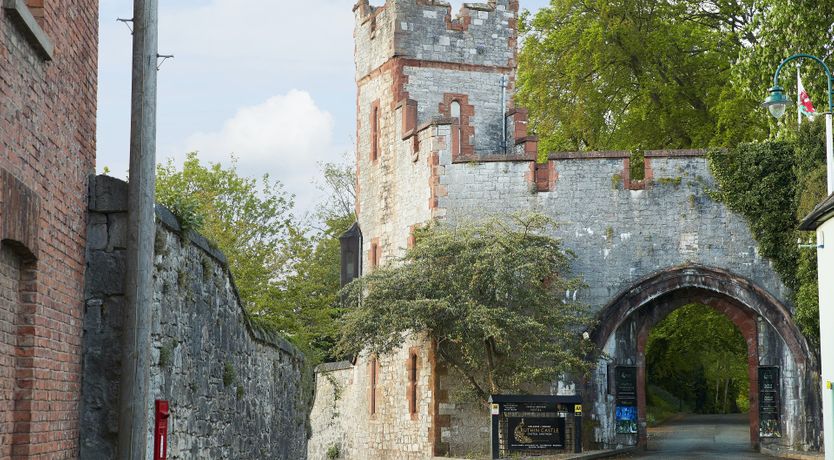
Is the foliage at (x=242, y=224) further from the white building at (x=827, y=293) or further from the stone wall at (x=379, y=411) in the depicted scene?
the white building at (x=827, y=293)

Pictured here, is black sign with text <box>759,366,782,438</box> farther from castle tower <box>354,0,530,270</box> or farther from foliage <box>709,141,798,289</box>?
castle tower <box>354,0,530,270</box>

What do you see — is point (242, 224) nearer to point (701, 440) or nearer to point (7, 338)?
point (701, 440)

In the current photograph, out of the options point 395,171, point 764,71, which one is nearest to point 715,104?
point 764,71

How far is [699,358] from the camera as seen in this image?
49562 millimetres

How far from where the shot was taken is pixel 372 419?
31.0 metres

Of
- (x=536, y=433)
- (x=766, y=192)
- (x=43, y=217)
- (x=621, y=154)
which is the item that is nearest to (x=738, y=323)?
(x=766, y=192)

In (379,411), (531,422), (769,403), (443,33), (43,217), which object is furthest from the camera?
(443,33)

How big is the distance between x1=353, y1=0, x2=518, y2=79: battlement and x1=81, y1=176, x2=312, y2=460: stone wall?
49.6 ft

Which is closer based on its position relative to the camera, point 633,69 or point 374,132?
point 374,132

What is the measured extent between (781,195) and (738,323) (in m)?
3.14

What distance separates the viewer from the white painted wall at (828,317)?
2014 centimetres

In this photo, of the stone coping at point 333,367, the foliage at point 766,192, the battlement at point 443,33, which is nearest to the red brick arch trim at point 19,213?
the foliage at point 766,192

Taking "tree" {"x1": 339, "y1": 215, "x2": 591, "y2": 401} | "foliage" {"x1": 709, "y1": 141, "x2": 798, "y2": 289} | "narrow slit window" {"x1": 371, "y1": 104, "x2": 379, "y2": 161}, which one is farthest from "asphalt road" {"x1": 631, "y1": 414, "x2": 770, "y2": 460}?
"narrow slit window" {"x1": 371, "y1": 104, "x2": 379, "y2": 161}

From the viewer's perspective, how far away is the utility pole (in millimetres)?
8875
